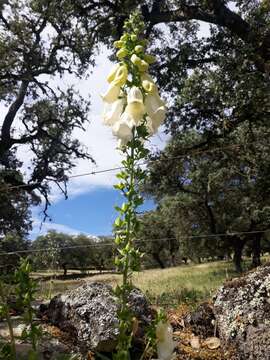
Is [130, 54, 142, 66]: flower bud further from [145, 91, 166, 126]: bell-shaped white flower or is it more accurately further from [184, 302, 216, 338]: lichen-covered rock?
[184, 302, 216, 338]: lichen-covered rock

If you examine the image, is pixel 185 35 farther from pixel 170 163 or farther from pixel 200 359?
pixel 200 359

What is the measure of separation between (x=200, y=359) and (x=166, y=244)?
160 ft

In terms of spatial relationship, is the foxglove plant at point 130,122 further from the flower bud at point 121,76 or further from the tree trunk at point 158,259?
the tree trunk at point 158,259

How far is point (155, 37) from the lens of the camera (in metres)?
13.8

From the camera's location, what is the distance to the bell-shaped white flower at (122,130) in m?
1.59

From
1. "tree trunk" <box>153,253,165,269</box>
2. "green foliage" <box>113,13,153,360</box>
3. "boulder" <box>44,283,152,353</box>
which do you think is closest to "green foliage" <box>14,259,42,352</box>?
"green foliage" <box>113,13,153,360</box>

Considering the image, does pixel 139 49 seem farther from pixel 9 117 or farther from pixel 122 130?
pixel 9 117

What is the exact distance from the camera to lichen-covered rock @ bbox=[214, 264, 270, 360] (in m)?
3.59

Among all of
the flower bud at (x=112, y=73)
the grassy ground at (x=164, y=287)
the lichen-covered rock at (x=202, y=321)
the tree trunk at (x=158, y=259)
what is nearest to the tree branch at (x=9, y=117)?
the grassy ground at (x=164, y=287)

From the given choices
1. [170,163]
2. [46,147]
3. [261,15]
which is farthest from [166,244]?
[261,15]

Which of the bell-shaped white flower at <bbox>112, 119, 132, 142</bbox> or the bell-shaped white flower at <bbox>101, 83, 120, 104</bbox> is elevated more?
the bell-shaped white flower at <bbox>101, 83, 120, 104</bbox>

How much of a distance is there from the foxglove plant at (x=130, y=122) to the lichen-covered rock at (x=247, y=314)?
2284 mm

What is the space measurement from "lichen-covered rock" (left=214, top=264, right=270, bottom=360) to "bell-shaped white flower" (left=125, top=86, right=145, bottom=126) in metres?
2.60

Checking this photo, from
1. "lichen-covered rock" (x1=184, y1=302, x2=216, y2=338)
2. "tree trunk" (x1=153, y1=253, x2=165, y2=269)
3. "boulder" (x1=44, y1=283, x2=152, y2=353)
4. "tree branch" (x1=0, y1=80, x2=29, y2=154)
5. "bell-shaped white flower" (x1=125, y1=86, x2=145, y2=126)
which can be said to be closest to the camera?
"bell-shaped white flower" (x1=125, y1=86, x2=145, y2=126)
